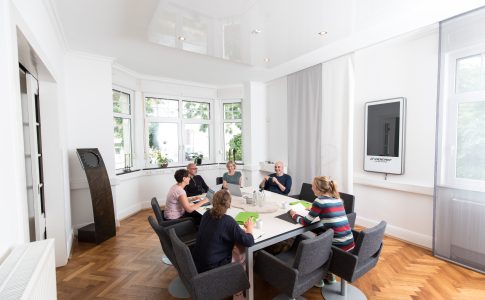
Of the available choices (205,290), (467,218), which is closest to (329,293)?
(205,290)

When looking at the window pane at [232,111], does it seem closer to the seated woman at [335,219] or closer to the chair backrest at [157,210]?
the chair backrest at [157,210]

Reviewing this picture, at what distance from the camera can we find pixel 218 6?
2.40 metres

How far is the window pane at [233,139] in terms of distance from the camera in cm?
662

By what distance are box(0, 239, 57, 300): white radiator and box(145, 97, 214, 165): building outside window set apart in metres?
4.30

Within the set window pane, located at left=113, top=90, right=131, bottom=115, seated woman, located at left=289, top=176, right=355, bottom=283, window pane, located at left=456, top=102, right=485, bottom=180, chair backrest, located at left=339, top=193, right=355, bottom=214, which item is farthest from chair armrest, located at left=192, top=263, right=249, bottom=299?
window pane, located at left=113, top=90, right=131, bottom=115

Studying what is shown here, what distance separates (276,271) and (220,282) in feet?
1.50

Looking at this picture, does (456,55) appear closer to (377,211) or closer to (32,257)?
→ (377,211)

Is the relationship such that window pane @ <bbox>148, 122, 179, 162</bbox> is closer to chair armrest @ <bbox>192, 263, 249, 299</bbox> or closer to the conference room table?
the conference room table

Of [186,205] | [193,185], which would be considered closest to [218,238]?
[186,205]

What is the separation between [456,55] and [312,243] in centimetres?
305

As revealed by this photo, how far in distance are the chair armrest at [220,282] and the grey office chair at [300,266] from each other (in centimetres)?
21

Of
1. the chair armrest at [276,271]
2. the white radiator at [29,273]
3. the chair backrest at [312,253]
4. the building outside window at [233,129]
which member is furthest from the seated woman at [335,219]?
the building outside window at [233,129]

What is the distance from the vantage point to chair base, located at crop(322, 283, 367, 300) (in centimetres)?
235

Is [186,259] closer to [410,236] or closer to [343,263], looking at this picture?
[343,263]
